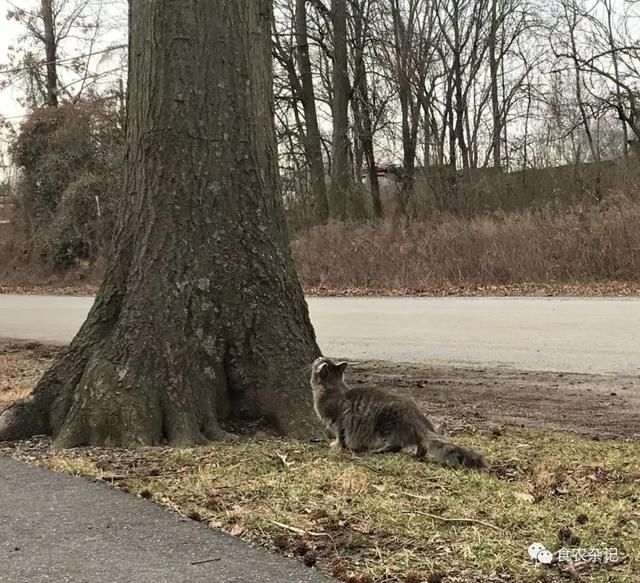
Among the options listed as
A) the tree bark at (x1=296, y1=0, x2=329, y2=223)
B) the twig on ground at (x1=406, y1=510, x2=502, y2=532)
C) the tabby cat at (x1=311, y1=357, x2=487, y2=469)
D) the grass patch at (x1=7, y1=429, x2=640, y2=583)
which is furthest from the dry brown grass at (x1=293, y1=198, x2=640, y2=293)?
the twig on ground at (x1=406, y1=510, x2=502, y2=532)

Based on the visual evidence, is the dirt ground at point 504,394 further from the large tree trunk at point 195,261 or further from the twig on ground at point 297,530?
the twig on ground at point 297,530

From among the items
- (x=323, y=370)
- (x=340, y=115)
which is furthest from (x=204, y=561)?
(x=340, y=115)

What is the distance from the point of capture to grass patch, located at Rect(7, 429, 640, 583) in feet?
10.9

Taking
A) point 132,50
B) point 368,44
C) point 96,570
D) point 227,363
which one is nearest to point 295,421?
point 227,363

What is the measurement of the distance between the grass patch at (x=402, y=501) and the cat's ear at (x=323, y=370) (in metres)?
0.55

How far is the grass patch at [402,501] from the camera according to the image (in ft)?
10.9

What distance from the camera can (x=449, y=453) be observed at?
4840 millimetres

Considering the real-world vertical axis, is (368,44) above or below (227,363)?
above

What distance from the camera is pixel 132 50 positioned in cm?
616

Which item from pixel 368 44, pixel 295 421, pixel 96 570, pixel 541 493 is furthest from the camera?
pixel 368 44

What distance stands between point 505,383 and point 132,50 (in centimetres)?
512

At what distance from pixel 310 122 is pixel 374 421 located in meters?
28.5

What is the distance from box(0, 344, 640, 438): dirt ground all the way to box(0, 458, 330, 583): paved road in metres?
2.91

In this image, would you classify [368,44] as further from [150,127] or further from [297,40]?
[150,127]
